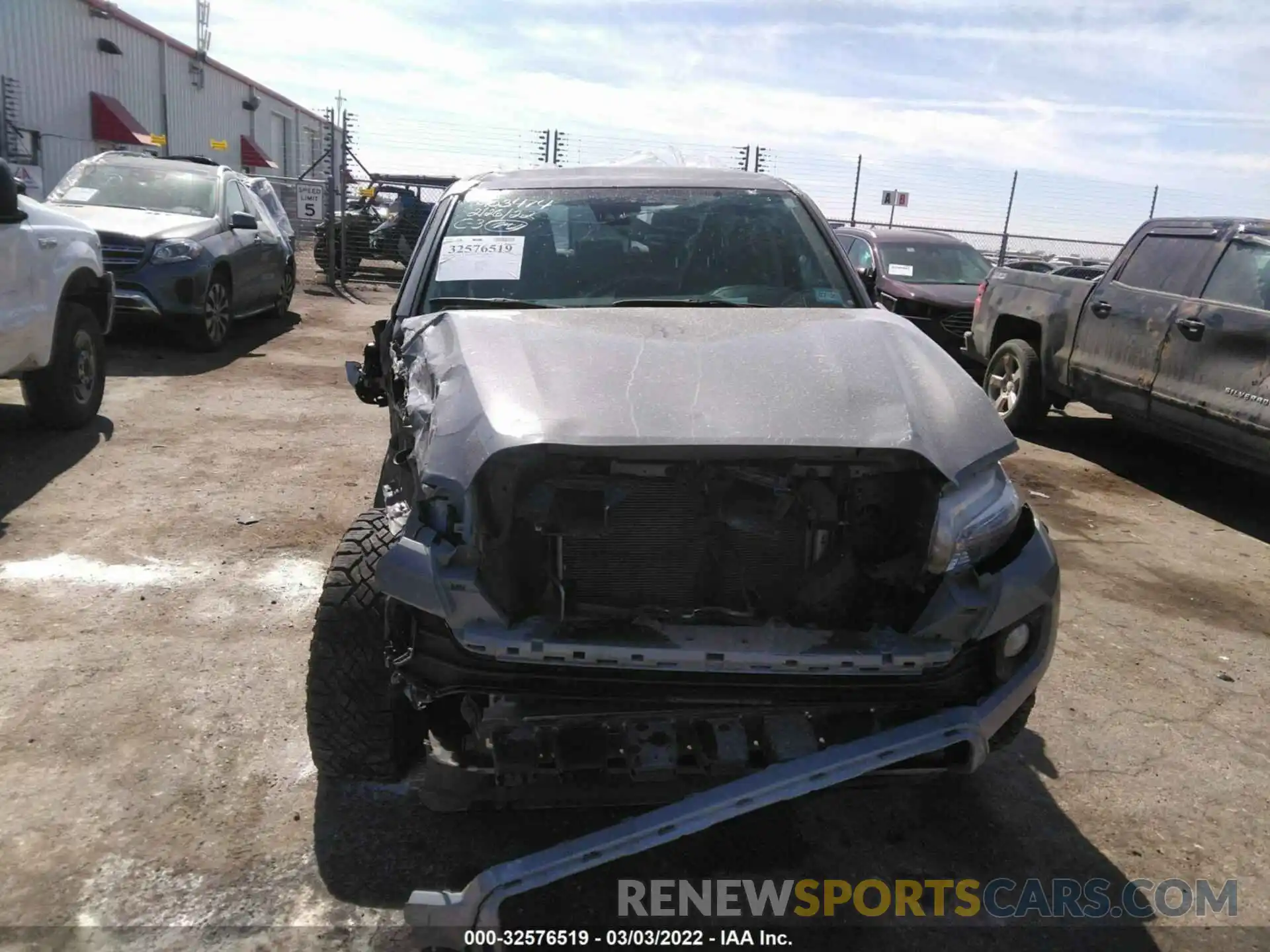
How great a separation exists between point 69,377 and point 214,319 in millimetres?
3620

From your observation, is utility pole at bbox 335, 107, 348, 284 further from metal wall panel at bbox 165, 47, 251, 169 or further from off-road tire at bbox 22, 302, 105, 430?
off-road tire at bbox 22, 302, 105, 430

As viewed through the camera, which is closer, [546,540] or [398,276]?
[546,540]

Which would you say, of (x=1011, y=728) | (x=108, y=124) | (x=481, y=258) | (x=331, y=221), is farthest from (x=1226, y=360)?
(x=108, y=124)

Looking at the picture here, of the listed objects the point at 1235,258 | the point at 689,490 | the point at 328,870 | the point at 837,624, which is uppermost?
the point at 1235,258

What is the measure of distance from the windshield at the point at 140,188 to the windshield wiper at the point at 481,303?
7.70 m

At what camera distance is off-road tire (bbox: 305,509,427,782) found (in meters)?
2.61

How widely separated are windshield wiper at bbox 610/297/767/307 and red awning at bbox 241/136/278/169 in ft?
106

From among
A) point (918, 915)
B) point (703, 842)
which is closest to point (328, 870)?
point (703, 842)

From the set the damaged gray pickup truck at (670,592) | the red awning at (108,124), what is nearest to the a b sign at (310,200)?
the red awning at (108,124)

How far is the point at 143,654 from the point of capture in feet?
12.2

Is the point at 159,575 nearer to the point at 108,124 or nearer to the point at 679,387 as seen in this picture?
the point at 679,387

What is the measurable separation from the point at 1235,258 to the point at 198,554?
6.39 metres

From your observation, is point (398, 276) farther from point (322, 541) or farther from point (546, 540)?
point (546, 540)

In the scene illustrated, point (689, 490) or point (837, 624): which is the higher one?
point (689, 490)
